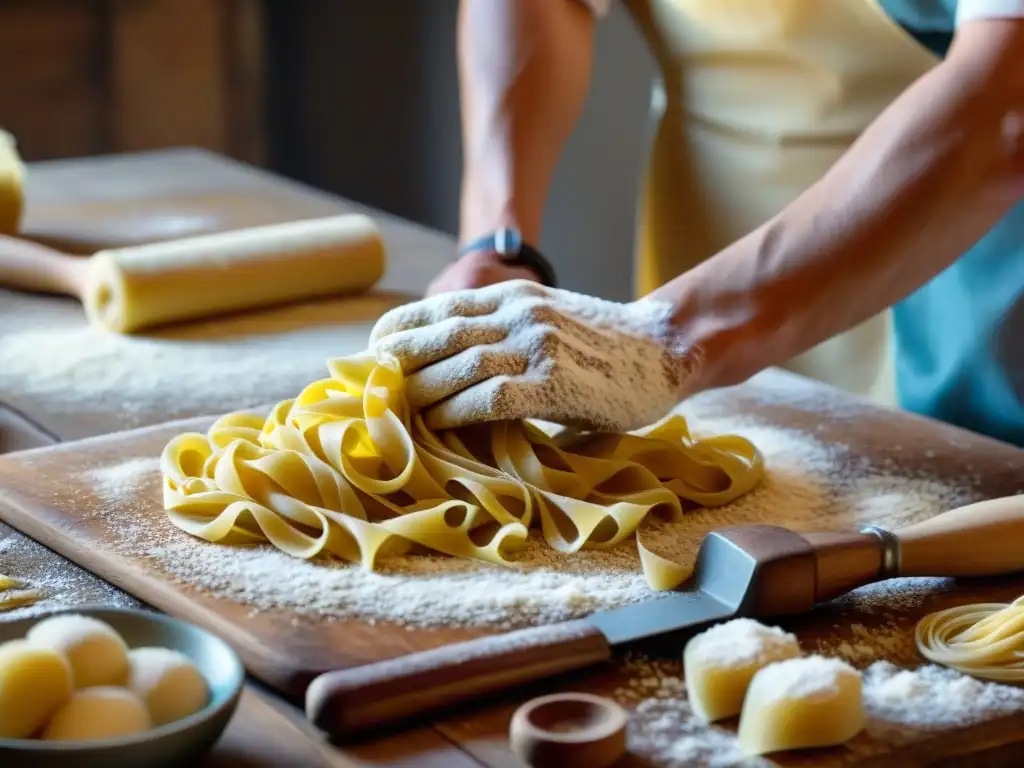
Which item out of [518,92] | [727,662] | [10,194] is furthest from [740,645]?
[10,194]

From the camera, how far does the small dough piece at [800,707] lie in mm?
1075

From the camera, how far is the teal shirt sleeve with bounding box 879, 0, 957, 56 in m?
2.11

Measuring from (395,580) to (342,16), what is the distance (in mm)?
3771

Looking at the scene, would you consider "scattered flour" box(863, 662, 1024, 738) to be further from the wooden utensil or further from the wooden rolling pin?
the wooden rolling pin

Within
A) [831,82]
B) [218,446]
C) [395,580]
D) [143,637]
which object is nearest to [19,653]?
[143,637]

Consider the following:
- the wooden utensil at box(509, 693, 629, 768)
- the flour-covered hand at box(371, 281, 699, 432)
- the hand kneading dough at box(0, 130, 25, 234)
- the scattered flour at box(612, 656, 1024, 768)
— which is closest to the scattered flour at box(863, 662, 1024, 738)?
the scattered flour at box(612, 656, 1024, 768)

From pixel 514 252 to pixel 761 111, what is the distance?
0.60 m

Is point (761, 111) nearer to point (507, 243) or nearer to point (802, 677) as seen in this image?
point (507, 243)

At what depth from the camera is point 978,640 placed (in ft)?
4.10

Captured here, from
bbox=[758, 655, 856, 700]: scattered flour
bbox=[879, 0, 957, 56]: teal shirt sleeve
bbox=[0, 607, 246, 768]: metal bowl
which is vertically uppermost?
bbox=[879, 0, 957, 56]: teal shirt sleeve

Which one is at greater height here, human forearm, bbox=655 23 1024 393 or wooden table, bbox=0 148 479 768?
human forearm, bbox=655 23 1024 393

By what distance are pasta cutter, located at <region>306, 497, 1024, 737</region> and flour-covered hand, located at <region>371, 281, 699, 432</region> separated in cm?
28

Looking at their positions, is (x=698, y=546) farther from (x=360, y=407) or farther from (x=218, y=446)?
(x=218, y=446)

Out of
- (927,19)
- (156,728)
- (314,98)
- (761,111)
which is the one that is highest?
(927,19)
